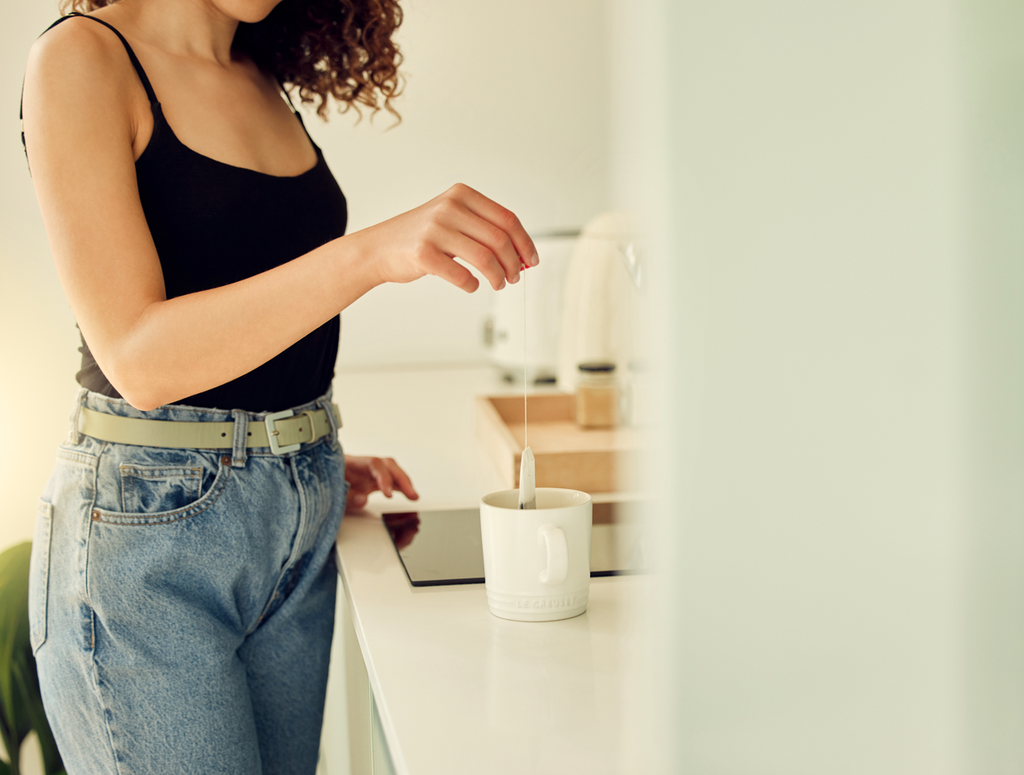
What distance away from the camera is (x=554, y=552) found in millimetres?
579

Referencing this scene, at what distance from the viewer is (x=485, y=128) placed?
251 cm

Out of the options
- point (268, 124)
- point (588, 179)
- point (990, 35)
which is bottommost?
point (990, 35)

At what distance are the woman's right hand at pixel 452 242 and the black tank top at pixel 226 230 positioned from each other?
17 centimetres

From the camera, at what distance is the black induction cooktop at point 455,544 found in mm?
713

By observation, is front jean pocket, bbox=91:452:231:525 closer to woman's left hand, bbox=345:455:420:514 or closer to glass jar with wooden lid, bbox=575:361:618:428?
woman's left hand, bbox=345:455:420:514

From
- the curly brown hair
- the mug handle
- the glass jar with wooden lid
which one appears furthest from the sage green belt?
the glass jar with wooden lid

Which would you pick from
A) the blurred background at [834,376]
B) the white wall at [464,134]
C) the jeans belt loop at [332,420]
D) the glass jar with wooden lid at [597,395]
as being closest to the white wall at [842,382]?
the blurred background at [834,376]

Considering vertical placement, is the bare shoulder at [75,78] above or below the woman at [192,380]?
above

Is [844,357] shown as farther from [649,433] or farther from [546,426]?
[546,426]

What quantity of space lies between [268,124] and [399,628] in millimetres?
469

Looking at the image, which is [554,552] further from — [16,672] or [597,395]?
[16,672]

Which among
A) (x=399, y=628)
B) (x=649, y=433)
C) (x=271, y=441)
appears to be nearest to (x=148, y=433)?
(x=271, y=441)

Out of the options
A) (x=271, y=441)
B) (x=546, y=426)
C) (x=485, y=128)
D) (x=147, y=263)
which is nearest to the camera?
(x=147, y=263)

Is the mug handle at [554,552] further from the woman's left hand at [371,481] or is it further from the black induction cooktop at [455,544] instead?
the woman's left hand at [371,481]
